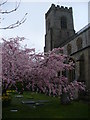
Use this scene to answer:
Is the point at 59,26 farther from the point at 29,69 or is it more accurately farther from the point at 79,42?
the point at 29,69

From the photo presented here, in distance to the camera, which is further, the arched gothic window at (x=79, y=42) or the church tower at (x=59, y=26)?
the church tower at (x=59, y=26)

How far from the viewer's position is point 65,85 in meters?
14.1

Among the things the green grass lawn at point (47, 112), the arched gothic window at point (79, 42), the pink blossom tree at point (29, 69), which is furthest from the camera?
the arched gothic window at point (79, 42)

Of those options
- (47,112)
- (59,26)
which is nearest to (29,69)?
(47,112)

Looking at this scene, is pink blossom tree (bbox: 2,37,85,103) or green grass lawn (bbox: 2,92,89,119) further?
green grass lawn (bbox: 2,92,89,119)

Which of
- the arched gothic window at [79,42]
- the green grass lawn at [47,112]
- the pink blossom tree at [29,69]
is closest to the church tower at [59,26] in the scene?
the arched gothic window at [79,42]

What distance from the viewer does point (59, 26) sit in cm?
5069

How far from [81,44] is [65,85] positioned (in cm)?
2316

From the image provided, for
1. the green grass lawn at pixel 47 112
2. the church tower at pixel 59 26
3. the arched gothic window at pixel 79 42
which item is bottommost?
the green grass lawn at pixel 47 112

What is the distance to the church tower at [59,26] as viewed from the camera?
49.8m

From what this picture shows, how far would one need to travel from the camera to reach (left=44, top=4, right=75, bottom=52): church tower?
164 feet

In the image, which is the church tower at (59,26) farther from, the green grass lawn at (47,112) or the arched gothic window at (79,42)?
the green grass lawn at (47,112)

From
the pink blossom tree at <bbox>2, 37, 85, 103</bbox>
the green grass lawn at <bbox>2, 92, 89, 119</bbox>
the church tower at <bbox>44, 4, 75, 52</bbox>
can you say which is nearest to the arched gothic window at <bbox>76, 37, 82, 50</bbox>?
the church tower at <bbox>44, 4, 75, 52</bbox>

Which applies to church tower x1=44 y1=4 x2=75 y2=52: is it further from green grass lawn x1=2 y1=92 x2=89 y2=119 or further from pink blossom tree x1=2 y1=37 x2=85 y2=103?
pink blossom tree x1=2 y1=37 x2=85 y2=103
